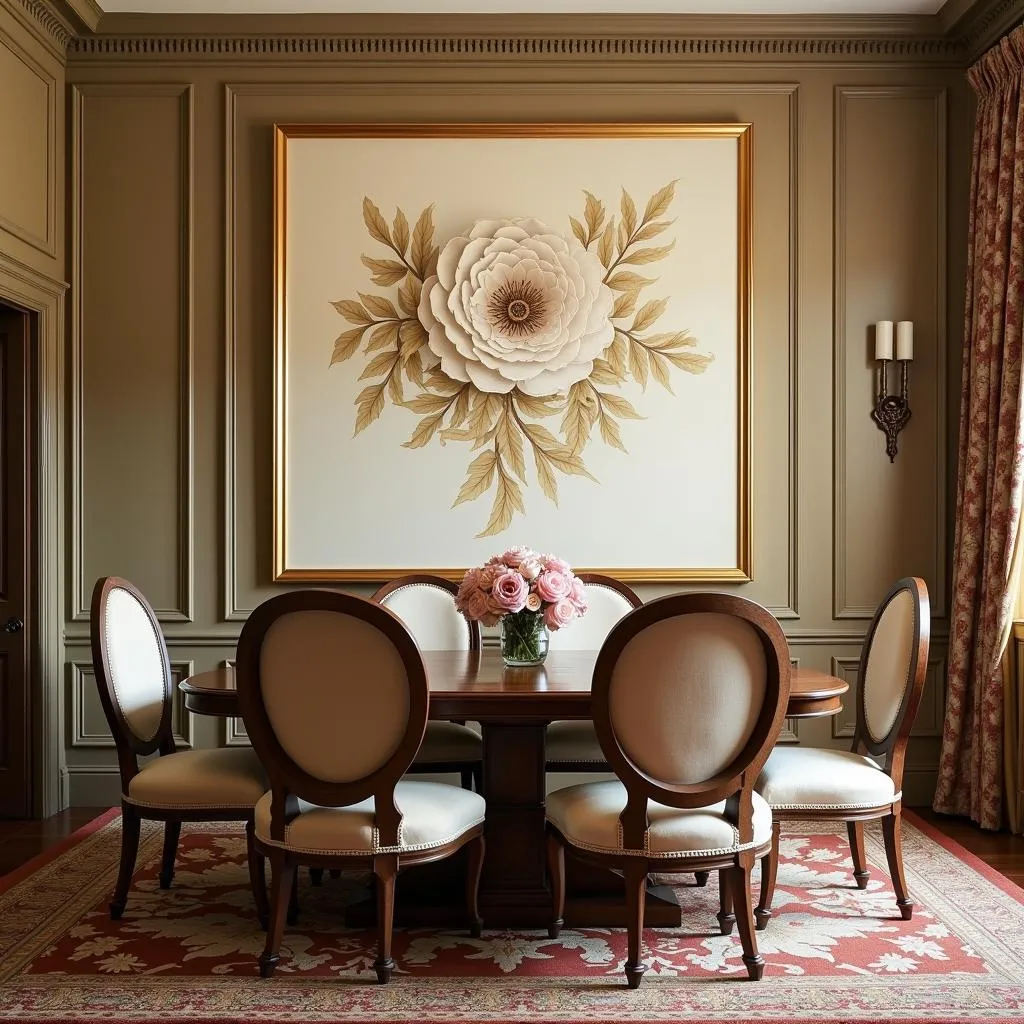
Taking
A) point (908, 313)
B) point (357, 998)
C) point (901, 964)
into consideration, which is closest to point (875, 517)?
point (908, 313)

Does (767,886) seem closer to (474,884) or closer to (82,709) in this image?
(474,884)

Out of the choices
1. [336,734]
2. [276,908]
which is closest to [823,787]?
[336,734]

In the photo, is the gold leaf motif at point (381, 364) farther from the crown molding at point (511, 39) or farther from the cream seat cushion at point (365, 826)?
the cream seat cushion at point (365, 826)

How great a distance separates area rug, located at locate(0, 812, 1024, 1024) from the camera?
247 cm

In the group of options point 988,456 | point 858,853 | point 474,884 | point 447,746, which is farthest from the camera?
point 988,456

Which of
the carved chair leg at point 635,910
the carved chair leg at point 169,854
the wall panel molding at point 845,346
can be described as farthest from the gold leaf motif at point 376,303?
the carved chair leg at point 635,910

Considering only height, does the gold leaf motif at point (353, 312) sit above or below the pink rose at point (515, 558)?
above

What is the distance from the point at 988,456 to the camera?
4.18 m

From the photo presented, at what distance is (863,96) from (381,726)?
135 inches

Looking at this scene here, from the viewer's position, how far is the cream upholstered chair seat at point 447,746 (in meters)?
3.44

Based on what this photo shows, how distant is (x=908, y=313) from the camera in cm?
450

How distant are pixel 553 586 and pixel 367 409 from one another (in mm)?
1628

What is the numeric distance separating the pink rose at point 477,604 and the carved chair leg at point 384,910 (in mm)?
829

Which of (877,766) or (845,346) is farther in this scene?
(845,346)
